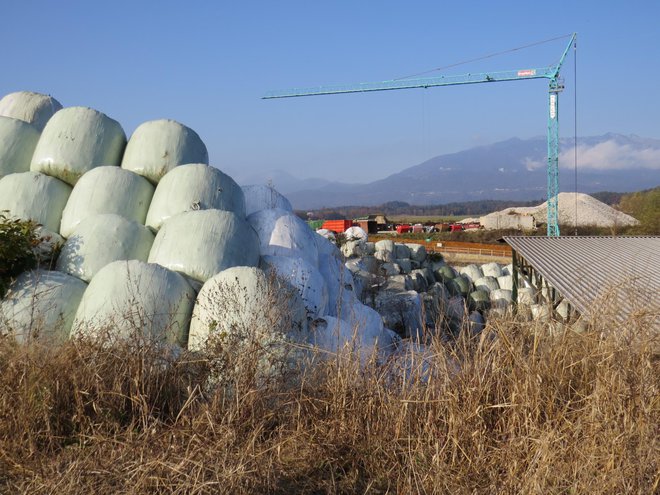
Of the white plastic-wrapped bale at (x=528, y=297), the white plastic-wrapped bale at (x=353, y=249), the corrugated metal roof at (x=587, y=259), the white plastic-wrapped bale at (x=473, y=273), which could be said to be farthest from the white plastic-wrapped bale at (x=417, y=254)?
the white plastic-wrapped bale at (x=528, y=297)

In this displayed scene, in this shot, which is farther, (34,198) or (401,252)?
(401,252)

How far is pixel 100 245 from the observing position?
7164 millimetres

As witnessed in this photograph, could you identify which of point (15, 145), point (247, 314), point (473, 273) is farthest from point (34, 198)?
point (473, 273)

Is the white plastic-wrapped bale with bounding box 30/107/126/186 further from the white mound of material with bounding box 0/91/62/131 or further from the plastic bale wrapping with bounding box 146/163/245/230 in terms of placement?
the white mound of material with bounding box 0/91/62/131

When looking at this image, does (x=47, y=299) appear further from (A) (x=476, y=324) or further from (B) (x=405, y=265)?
(B) (x=405, y=265)

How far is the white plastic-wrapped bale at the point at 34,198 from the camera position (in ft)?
26.2

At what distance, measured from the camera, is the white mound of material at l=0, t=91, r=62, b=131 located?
393 inches

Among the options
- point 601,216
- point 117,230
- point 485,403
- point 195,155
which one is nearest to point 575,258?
point 195,155

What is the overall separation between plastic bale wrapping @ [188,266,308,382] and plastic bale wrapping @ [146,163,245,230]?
1.85 meters

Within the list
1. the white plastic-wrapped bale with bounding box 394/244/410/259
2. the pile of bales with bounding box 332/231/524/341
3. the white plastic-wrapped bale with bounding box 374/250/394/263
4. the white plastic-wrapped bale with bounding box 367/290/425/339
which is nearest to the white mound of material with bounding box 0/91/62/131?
the pile of bales with bounding box 332/231/524/341

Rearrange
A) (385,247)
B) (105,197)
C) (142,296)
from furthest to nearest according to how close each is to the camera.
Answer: (385,247), (105,197), (142,296)

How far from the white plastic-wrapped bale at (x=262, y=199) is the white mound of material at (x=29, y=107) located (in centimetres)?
325

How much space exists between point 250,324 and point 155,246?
2.41 meters

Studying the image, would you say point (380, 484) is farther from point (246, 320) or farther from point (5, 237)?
point (5, 237)
